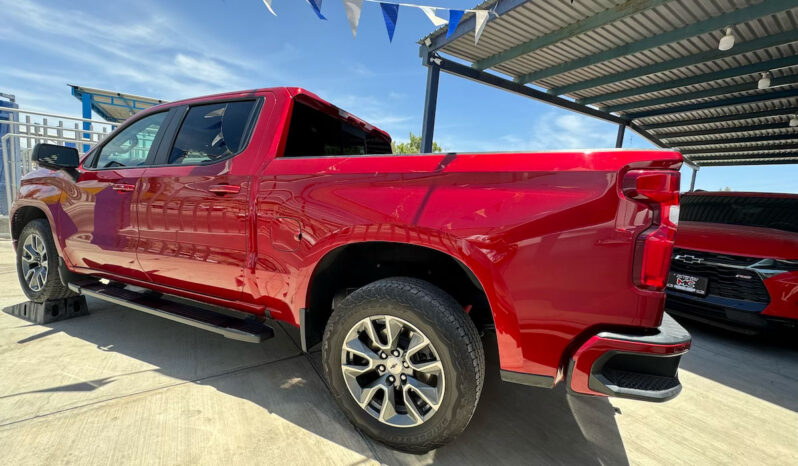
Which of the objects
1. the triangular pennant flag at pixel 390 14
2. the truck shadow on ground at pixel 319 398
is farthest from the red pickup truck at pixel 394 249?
the triangular pennant flag at pixel 390 14

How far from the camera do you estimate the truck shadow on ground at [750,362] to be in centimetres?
272

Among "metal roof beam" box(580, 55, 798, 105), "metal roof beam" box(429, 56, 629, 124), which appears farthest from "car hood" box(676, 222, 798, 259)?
"metal roof beam" box(580, 55, 798, 105)

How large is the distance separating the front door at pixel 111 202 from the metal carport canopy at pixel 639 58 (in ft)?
16.5

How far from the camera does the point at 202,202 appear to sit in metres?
2.25

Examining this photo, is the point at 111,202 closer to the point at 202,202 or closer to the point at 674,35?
the point at 202,202

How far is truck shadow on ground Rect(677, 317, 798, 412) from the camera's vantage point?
272 cm

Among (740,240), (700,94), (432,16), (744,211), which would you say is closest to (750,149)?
(700,94)

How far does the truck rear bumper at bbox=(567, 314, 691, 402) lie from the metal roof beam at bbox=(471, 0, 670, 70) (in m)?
6.32

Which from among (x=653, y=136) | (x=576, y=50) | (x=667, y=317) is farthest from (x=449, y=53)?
(x=653, y=136)

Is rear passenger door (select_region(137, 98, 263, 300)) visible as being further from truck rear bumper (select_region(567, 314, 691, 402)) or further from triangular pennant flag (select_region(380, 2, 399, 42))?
triangular pennant flag (select_region(380, 2, 399, 42))

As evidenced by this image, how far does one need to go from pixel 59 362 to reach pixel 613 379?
3378 millimetres

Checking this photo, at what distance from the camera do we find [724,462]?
6.14 feet

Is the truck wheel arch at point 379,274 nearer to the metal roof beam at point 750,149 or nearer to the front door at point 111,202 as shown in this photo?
the front door at point 111,202

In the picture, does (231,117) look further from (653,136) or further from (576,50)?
(653,136)
